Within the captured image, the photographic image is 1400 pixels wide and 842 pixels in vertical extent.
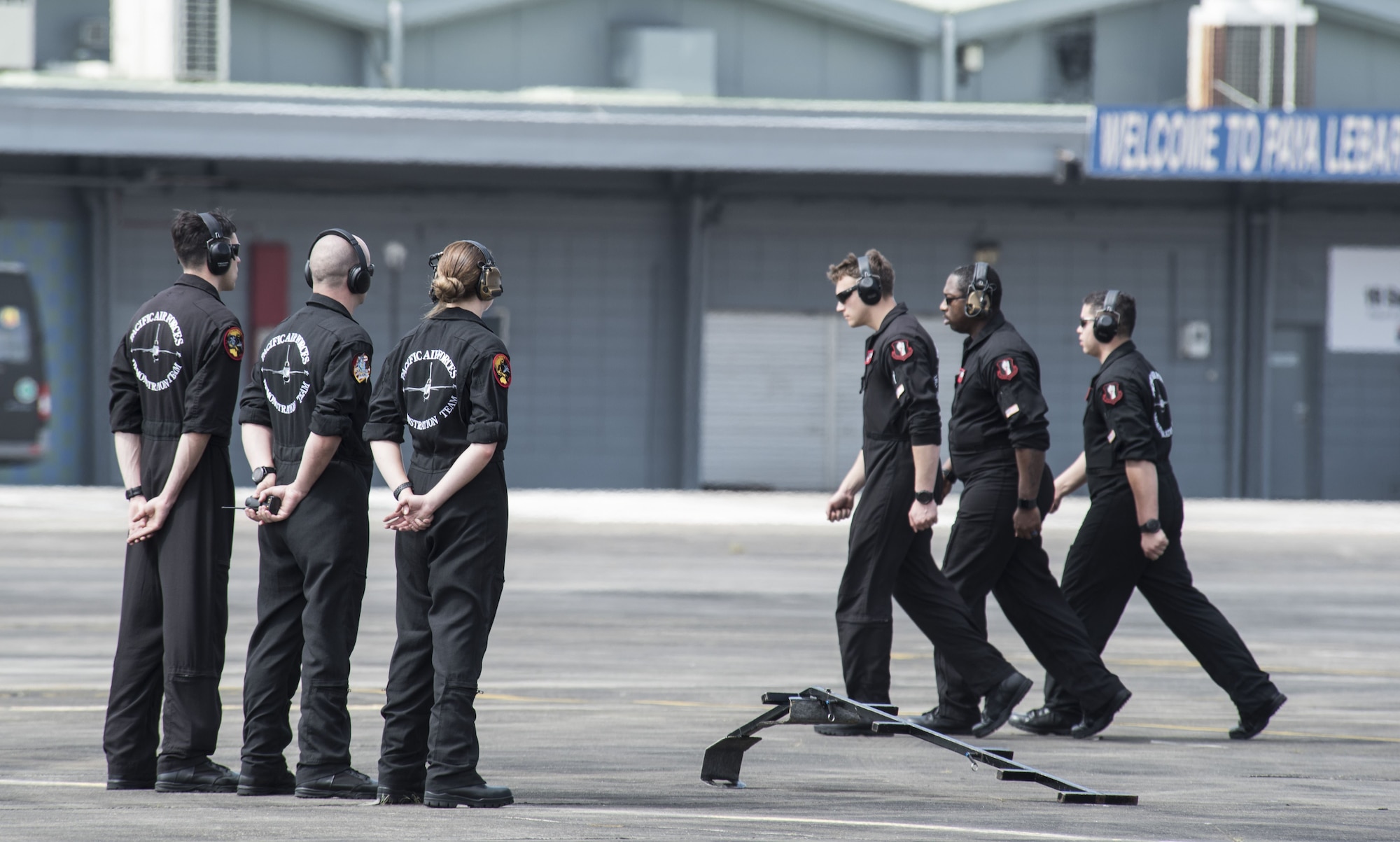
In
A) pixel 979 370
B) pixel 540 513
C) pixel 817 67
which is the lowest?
pixel 540 513

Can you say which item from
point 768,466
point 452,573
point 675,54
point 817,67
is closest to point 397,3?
point 675,54

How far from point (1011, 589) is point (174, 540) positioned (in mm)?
3659

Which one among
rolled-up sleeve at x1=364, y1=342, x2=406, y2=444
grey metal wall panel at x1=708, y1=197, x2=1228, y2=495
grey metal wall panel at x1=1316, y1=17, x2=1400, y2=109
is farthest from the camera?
grey metal wall panel at x1=1316, y1=17, x2=1400, y2=109

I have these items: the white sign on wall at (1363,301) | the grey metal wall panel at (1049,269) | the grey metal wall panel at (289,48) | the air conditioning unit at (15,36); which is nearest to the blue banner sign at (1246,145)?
the grey metal wall panel at (1049,269)

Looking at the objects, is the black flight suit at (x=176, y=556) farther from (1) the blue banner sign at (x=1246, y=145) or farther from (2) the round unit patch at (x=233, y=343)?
(1) the blue banner sign at (x=1246, y=145)

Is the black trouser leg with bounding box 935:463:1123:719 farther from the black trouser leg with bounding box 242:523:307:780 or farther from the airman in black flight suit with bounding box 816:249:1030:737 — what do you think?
the black trouser leg with bounding box 242:523:307:780

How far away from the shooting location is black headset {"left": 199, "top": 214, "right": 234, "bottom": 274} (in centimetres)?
624

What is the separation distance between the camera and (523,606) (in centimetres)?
1256

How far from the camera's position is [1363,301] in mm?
26969

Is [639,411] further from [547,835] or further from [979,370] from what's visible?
[547,835]

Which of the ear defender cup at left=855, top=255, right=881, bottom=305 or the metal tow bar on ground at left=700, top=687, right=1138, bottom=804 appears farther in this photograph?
the ear defender cup at left=855, top=255, right=881, bottom=305

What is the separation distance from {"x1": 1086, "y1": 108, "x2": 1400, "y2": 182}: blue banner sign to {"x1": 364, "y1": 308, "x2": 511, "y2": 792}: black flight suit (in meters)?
19.4

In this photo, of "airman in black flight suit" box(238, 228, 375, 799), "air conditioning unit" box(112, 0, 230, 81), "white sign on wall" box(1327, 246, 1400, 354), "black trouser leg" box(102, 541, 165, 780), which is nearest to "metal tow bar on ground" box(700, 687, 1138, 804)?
"airman in black flight suit" box(238, 228, 375, 799)

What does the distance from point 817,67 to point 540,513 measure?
10.6 meters
